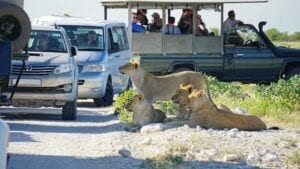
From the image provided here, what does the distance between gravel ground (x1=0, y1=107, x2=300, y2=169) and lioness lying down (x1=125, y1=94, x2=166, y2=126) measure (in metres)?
0.34

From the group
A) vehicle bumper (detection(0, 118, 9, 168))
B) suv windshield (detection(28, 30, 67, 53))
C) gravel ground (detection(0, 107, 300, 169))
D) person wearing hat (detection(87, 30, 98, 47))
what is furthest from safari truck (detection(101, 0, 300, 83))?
vehicle bumper (detection(0, 118, 9, 168))

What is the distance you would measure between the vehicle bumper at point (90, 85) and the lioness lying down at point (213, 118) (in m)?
6.49

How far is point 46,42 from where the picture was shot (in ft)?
63.5

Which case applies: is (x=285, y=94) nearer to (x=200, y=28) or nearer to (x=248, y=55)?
(x=248, y=55)

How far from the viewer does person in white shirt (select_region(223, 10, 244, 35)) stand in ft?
88.0

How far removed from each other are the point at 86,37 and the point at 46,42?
3.58 meters

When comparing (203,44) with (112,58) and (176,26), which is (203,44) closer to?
(176,26)

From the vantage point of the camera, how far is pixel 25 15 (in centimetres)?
1255

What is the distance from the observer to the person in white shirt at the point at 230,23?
88.0 feet

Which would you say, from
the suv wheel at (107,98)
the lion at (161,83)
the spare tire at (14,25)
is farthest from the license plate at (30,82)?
the spare tire at (14,25)

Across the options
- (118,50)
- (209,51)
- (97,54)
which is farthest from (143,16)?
(97,54)

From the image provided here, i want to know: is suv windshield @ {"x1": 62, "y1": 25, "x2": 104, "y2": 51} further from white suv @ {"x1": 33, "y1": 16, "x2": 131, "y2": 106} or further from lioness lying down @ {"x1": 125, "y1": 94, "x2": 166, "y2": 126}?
lioness lying down @ {"x1": 125, "y1": 94, "x2": 166, "y2": 126}

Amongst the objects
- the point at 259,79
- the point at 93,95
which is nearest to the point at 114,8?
the point at 259,79

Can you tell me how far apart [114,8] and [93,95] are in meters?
7.38
